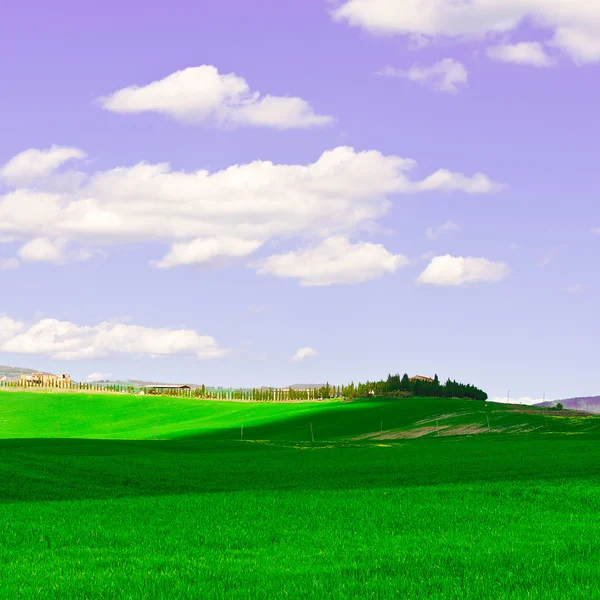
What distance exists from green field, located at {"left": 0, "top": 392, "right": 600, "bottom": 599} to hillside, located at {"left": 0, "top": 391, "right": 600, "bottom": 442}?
47.5 m

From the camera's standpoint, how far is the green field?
1484 centimetres

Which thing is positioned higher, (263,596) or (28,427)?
(263,596)

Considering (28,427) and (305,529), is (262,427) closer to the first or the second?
(28,427)

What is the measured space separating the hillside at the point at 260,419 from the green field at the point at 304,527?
4745cm

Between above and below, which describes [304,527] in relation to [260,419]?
above

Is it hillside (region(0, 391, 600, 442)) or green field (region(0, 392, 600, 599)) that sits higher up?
green field (region(0, 392, 600, 599))

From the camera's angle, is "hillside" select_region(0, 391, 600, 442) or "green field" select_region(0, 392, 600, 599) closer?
"green field" select_region(0, 392, 600, 599)

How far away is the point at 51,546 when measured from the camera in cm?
2034

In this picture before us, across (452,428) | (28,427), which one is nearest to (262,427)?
(452,428)

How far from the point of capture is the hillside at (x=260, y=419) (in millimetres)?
107881

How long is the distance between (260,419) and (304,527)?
11469cm

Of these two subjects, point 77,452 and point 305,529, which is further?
point 77,452

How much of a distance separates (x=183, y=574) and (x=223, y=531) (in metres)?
6.27

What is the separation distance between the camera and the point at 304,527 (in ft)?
74.4
